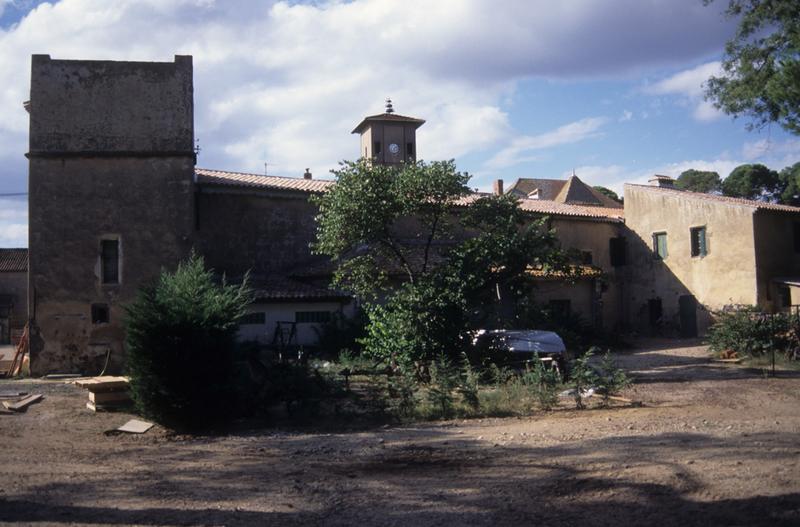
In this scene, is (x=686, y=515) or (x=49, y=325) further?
(x=49, y=325)

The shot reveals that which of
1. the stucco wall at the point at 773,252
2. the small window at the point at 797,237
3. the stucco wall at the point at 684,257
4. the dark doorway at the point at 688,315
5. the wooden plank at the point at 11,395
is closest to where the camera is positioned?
the wooden plank at the point at 11,395

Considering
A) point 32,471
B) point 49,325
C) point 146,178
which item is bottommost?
point 32,471

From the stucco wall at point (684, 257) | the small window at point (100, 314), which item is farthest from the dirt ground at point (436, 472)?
the stucco wall at point (684, 257)

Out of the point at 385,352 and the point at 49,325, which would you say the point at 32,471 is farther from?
the point at 49,325

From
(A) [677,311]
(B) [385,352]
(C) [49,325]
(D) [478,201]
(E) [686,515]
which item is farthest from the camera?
(A) [677,311]

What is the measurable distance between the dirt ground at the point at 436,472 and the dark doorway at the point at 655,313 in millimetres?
18863

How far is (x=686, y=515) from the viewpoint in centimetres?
606

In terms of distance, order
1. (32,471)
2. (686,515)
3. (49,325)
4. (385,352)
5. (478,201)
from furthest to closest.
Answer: (49,325) < (478,201) < (385,352) < (32,471) < (686,515)

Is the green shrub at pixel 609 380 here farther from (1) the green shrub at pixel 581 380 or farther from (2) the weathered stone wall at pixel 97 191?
(2) the weathered stone wall at pixel 97 191

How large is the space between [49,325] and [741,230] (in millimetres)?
24884

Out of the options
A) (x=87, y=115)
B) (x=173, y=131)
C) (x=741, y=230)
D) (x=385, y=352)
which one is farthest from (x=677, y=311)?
(x=87, y=115)

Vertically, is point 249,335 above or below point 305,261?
below

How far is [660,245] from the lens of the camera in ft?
103

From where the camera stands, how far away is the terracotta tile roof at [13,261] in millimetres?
48469
